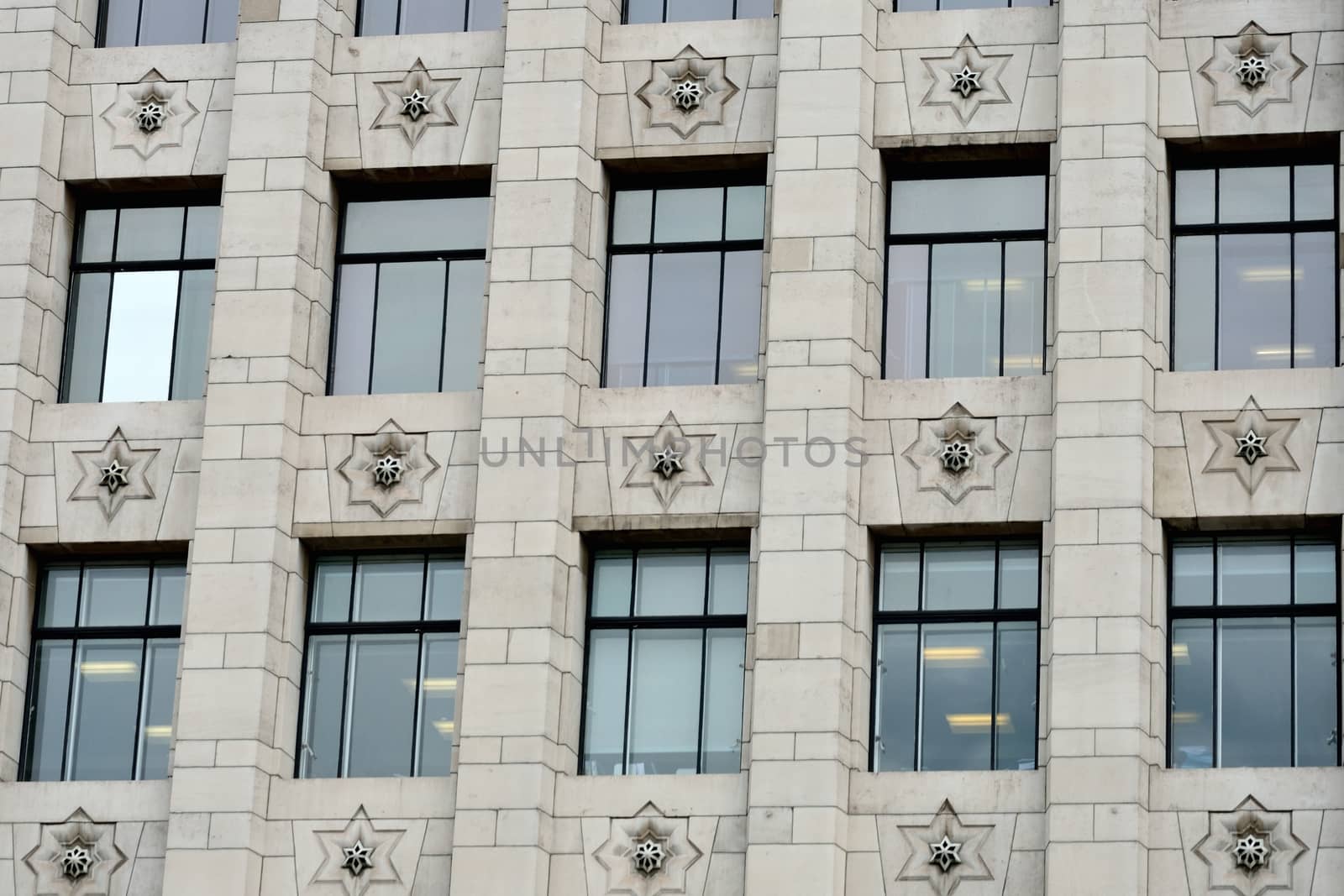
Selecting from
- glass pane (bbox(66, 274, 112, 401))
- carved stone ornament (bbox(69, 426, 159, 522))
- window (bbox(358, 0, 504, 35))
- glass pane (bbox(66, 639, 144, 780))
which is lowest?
glass pane (bbox(66, 639, 144, 780))

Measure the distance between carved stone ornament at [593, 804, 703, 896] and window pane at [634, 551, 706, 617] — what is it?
236cm

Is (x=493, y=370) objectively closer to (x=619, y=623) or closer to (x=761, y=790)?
(x=619, y=623)

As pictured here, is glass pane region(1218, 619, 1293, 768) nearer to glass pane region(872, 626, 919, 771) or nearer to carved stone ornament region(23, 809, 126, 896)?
glass pane region(872, 626, 919, 771)

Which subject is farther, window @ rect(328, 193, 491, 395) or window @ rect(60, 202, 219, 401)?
window @ rect(60, 202, 219, 401)

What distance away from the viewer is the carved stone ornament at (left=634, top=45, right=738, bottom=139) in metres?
30.2

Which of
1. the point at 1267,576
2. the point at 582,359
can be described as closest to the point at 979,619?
the point at 1267,576

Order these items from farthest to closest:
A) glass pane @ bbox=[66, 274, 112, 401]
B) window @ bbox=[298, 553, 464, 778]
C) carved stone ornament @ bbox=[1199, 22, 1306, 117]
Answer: glass pane @ bbox=[66, 274, 112, 401] → carved stone ornament @ bbox=[1199, 22, 1306, 117] → window @ bbox=[298, 553, 464, 778]

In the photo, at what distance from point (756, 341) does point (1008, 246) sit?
9.71 ft

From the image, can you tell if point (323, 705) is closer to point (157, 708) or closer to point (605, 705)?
point (157, 708)

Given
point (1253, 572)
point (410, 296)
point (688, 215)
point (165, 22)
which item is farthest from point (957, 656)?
point (165, 22)

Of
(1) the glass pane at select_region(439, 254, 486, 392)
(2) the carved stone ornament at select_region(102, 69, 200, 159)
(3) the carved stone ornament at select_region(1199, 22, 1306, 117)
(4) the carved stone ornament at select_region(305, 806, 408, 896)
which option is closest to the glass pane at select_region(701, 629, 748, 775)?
(4) the carved stone ornament at select_region(305, 806, 408, 896)

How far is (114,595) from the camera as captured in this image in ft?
98.6

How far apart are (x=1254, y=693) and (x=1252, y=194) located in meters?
5.61

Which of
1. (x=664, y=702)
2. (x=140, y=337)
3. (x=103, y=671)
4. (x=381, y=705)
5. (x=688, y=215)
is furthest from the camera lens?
(x=140, y=337)
